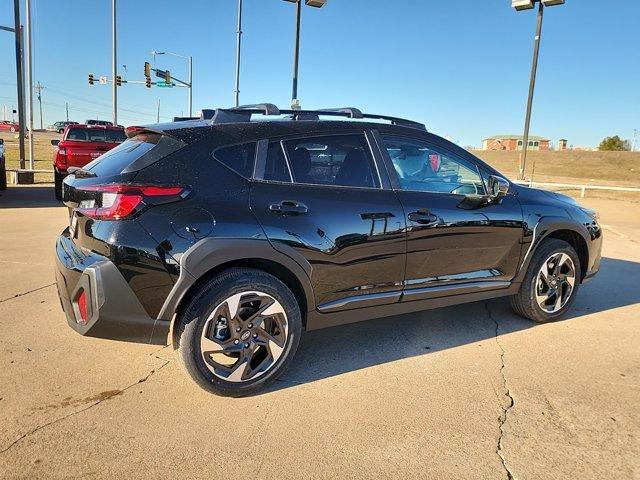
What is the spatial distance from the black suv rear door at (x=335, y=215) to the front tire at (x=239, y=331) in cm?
26

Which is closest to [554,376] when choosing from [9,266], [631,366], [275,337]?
[631,366]

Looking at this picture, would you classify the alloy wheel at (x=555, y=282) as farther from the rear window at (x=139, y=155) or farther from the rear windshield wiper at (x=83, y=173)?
the rear windshield wiper at (x=83, y=173)

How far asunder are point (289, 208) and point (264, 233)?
0.24 metres

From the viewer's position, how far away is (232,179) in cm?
312

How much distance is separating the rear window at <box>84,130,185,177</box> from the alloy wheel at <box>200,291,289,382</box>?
0.94m

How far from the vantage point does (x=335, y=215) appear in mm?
3344

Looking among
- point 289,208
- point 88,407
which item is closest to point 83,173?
point 289,208

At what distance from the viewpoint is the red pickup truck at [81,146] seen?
12.5m

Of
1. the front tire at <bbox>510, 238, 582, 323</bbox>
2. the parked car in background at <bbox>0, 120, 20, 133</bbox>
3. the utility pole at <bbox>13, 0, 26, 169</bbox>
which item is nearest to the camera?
the front tire at <bbox>510, 238, 582, 323</bbox>

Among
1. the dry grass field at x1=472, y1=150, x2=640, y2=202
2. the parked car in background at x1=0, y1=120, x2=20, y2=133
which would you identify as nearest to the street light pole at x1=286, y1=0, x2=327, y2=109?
the dry grass field at x1=472, y1=150, x2=640, y2=202

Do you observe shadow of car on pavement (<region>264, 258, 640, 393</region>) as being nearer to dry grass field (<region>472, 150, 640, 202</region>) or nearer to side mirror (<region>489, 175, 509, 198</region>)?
side mirror (<region>489, 175, 509, 198</region>)

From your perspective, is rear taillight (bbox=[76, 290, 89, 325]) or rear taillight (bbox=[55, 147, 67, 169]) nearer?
rear taillight (bbox=[76, 290, 89, 325])

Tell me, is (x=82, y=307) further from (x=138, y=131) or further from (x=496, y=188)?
(x=496, y=188)

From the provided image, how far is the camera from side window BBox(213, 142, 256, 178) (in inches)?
124
